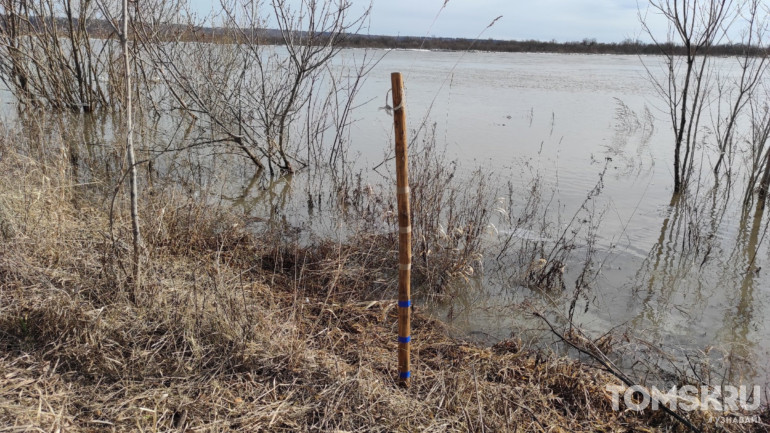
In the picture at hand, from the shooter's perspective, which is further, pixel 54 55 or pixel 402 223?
pixel 54 55

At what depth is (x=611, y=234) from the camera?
20.3 ft

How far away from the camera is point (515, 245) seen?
5.65 meters

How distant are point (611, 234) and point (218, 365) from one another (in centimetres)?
507

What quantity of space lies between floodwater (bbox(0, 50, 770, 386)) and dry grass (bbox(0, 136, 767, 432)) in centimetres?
84

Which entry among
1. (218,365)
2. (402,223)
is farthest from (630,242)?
(218,365)

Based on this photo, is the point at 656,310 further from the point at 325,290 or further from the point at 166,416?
the point at 166,416

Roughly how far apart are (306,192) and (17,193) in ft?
11.5

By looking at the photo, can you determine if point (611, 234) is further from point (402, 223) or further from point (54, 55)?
point (54, 55)

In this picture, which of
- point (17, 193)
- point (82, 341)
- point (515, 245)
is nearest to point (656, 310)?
point (515, 245)

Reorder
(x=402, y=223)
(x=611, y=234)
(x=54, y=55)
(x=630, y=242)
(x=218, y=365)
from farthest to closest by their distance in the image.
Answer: (x=54, y=55) → (x=611, y=234) → (x=630, y=242) → (x=218, y=365) → (x=402, y=223)

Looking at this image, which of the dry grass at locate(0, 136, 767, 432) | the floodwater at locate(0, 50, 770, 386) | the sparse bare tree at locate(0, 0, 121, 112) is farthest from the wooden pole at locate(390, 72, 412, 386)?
the sparse bare tree at locate(0, 0, 121, 112)

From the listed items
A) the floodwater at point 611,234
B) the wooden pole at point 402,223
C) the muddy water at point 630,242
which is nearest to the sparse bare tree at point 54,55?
the floodwater at point 611,234

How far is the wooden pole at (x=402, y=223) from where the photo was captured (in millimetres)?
2387

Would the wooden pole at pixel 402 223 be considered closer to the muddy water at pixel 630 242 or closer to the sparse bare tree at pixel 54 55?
the muddy water at pixel 630 242
